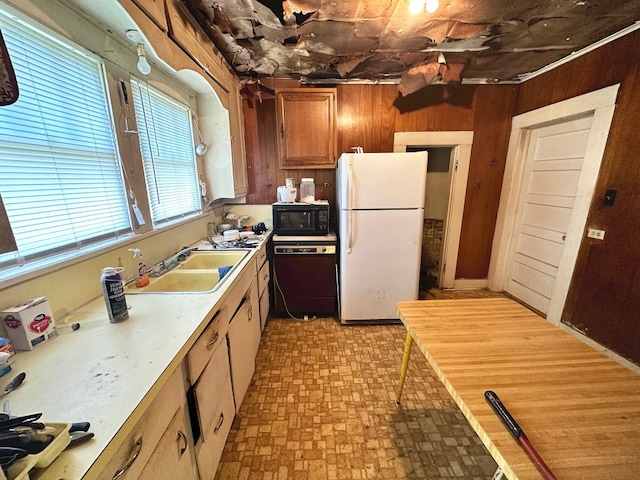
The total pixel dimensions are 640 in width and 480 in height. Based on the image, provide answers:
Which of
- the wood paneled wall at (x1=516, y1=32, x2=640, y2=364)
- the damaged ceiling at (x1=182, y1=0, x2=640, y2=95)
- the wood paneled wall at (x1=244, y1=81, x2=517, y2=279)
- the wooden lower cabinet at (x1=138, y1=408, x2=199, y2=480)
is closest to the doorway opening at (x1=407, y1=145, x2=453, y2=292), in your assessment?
the wood paneled wall at (x1=244, y1=81, x2=517, y2=279)

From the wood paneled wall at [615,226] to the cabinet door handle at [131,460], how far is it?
301cm

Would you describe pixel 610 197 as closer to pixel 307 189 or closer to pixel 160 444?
pixel 307 189

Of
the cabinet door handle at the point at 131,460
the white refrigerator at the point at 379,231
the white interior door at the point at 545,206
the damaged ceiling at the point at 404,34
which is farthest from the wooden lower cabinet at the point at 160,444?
the white interior door at the point at 545,206

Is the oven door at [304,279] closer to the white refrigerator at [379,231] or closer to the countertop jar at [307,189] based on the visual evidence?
the white refrigerator at [379,231]

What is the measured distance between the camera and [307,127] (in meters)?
2.67

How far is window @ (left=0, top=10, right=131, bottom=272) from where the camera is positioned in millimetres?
878

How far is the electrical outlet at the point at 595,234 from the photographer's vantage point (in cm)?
200

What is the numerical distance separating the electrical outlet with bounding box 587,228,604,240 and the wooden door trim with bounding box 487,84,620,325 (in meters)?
0.06

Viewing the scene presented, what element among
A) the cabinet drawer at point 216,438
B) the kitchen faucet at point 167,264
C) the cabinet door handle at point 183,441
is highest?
the kitchen faucet at point 167,264

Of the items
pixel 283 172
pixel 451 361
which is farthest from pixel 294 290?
pixel 451 361

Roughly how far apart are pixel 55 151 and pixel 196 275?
0.89m

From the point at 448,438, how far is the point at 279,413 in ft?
3.43

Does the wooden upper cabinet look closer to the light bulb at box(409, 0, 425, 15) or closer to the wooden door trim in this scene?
the light bulb at box(409, 0, 425, 15)

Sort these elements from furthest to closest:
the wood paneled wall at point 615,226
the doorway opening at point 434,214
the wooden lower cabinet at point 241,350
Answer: the doorway opening at point 434,214 < the wood paneled wall at point 615,226 < the wooden lower cabinet at point 241,350
